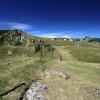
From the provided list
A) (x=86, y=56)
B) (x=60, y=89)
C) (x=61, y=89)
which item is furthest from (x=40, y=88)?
(x=86, y=56)

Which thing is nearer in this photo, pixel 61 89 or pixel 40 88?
pixel 61 89

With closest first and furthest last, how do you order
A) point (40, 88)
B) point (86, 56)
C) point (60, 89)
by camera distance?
point (60, 89)
point (40, 88)
point (86, 56)

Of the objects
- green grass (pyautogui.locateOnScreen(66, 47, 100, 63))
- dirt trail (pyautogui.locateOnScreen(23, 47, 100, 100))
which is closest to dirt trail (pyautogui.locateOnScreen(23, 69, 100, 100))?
dirt trail (pyautogui.locateOnScreen(23, 47, 100, 100))

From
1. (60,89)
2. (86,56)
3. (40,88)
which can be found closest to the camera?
(60,89)

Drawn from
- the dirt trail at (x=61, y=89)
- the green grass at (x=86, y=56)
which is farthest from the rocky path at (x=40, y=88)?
the green grass at (x=86, y=56)

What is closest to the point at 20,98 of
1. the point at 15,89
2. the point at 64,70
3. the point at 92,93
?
the point at 15,89

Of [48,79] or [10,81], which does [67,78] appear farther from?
[10,81]

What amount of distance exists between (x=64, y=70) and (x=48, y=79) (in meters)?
11.3

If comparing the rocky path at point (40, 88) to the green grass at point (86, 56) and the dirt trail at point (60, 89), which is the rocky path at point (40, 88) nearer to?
the dirt trail at point (60, 89)

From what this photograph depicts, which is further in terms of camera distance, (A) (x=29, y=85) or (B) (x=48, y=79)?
(B) (x=48, y=79)

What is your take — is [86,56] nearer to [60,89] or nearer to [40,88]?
[60,89]

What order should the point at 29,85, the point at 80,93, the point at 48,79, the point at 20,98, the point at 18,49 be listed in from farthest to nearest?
1. the point at 18,49
2. the point at 48,79
3. the point at 29,85
4. the point at 80,93
5. the point at 20,98

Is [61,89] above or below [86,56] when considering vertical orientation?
below

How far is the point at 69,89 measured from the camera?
4491cm
